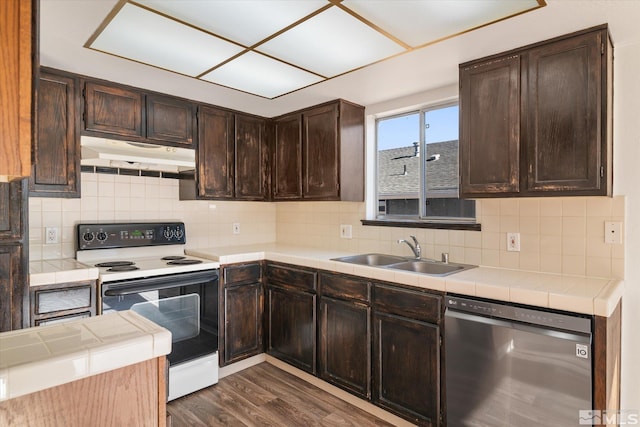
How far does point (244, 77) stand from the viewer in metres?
2.53

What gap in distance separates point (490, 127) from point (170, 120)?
233 centimetres

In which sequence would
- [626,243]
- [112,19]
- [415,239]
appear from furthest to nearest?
1. [415,239]
2. [626,243]
3. [112,19]

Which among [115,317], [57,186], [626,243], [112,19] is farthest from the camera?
[57,186]

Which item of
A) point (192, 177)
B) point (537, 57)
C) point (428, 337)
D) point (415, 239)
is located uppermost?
point (537, 57)

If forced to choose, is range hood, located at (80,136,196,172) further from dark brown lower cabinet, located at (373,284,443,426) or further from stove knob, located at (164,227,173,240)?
dark brown lower cabinet, located at (373,284,443,426)

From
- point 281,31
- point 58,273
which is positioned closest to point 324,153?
point 281,31

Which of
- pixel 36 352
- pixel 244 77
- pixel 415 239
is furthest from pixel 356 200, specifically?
pixel 36 352

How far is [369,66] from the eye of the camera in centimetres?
231

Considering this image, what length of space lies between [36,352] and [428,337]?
1.83m

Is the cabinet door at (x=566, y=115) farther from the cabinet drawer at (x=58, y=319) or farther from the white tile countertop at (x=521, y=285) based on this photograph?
the cabinet drawer at (x=58, y=319)

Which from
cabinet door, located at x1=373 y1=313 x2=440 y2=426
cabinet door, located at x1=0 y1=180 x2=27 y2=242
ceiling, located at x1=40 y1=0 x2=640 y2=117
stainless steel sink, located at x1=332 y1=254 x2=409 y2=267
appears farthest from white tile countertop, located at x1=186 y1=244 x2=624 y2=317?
cabinet door, located at x1=0 y1=180 x2=27 y2=242

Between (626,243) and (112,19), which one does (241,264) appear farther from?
(626,243)

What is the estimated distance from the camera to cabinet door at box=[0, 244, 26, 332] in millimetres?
1965

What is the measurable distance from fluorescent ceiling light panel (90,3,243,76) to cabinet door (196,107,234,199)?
0.83 metres
